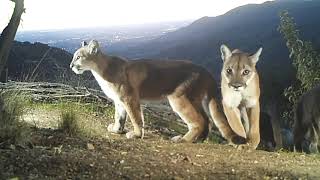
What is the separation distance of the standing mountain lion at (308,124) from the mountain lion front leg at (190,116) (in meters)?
1.90

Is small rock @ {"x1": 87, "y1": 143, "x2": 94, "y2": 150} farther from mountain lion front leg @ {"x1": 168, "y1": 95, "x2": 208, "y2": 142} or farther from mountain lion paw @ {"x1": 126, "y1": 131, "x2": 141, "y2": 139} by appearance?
mountain lion front leg @ {"x1": 168, "y1": 95, "x2": 208, "y2": 142}

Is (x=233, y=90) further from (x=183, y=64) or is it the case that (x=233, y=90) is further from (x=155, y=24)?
(x=155, y=24)

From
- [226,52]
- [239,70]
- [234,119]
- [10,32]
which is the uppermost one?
[10,32]

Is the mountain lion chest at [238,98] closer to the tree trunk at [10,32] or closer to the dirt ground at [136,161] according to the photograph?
the dirt ground at [136,161]

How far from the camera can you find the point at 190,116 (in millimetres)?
9234

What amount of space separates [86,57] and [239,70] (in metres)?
2.47

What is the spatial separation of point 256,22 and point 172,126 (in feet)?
86.2

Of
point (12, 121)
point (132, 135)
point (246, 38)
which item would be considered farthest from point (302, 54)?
point (246, 38)

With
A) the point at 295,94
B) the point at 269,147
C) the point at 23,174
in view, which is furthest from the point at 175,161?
the point at 295,94

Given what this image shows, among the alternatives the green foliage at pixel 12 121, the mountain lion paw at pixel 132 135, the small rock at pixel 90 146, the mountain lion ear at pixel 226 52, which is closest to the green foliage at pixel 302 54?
the mountain lion ear at pixel 226 52

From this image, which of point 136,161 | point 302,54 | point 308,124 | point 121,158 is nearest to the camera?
point 136,161

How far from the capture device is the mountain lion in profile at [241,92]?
8836 millimetres

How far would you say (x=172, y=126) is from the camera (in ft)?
36.8

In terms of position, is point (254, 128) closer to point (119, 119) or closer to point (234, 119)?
point (234, 119)
